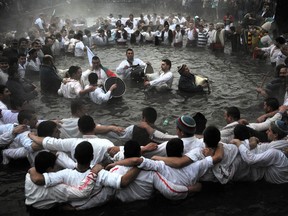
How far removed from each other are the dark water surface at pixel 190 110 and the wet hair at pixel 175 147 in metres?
0.68

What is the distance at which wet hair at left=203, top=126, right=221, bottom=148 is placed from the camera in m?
5.06

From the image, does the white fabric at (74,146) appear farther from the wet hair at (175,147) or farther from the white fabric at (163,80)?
the white fabric at (163,80)

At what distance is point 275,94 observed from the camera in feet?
28.8

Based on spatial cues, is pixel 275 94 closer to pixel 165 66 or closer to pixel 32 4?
pixel 165 66

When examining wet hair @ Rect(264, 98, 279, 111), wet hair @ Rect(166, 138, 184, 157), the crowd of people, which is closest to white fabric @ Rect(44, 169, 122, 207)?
the crowd of people

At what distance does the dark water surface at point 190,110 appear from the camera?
16.1ft

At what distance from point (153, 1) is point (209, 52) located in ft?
57.6

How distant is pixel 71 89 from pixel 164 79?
251cm

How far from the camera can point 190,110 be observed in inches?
341

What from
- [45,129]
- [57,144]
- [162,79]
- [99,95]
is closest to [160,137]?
[57,144]

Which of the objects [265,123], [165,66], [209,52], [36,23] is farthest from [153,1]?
[265,123]

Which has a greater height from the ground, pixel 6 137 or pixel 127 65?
pixel 127 65

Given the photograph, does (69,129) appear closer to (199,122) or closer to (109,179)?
(109,179)

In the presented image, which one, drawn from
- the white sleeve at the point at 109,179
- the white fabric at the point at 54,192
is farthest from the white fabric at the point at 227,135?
the white fabric at the point at 54,192
